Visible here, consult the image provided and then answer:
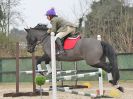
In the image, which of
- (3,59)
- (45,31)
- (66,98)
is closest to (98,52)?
(45,31)

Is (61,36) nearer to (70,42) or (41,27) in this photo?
(70,42)

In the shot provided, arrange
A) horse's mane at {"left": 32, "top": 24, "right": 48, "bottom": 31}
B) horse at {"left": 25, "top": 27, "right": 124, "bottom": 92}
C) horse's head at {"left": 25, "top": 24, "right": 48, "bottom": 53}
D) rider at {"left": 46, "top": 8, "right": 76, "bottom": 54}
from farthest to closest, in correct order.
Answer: horse's mane at {"left": 32, "top": 24, "right": 48, "bottom": 31}, horse's head at {"left": 25, "top": 24, "right": 48, "bottom": 53}, rider at {"left": 46, "top": 8, "right": 76, "bottom": 54}, horse at {"left": 25, "top": 27, "right": 124, "bottom": 92}

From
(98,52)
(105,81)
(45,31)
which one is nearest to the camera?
(98,52)

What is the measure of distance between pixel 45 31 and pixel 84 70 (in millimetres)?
9311

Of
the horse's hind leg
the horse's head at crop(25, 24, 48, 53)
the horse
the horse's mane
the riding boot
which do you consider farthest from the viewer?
the horse's mane

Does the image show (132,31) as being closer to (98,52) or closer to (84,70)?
(84,70)

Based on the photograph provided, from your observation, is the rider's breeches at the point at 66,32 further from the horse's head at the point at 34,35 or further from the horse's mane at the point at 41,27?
the horse's mane at the point at 41,27

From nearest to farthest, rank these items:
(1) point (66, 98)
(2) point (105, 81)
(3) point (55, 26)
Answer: (3) point (55, 26)
(1) point (66, 98)
(2) point (105, 81)

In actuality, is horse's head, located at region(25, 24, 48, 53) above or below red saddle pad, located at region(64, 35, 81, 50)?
above

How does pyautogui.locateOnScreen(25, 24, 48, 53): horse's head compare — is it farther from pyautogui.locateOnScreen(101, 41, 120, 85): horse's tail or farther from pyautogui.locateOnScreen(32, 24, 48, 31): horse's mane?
pyautogui.locateOnScreen(101, 41, 120, 85): horse's tail

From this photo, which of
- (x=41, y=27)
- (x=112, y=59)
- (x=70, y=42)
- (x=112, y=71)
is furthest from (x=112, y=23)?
(x=112, y=71)

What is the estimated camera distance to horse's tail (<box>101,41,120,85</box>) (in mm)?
7063

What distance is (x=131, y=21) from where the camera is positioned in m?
23.6

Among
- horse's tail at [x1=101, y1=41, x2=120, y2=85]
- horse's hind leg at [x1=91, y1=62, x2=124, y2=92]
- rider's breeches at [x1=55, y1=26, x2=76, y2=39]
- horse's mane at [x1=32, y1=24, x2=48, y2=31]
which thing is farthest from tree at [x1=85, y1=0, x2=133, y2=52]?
horse's hind leg at [x1=91, y1=62, x2=124, y2=92]
